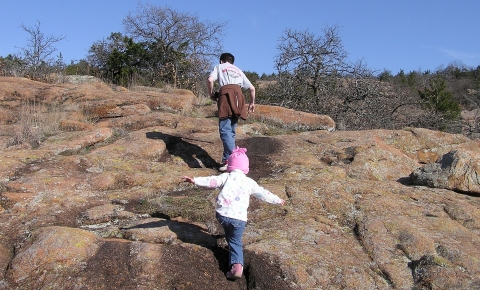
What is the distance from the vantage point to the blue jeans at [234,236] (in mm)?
3523

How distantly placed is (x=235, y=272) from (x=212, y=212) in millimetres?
1182

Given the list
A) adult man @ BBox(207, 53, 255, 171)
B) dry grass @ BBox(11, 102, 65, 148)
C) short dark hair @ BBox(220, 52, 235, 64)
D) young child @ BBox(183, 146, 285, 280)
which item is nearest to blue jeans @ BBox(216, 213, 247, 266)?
young child @ BBox(183, 146, 285, 280)

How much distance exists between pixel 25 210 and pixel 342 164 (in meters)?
4.06

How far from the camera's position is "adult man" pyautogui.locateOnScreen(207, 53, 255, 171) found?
5.85m

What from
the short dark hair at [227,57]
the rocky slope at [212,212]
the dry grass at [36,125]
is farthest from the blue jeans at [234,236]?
the dry grass at [36,125]

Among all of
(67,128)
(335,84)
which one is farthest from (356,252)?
(335,84)

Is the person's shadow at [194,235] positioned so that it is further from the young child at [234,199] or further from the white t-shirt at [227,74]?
the white t-shirt at [227,74]

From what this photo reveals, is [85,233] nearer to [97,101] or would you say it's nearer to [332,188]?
[332,188]

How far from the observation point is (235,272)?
3.40 metres

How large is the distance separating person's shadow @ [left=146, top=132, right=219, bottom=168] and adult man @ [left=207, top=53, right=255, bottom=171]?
1.46 feet

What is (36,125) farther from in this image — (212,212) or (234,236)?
(234,236)

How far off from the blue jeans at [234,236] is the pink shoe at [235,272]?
2.7 inches

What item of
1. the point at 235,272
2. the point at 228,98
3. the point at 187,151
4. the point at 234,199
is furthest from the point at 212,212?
the point at 187,151

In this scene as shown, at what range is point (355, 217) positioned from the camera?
4.54m
